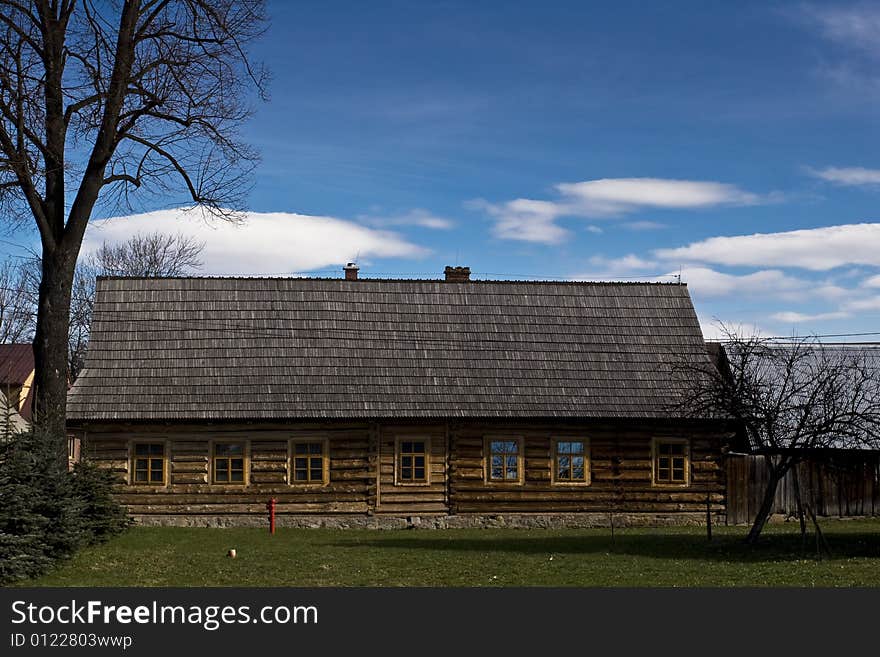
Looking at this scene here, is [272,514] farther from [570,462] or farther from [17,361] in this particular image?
[17,361]

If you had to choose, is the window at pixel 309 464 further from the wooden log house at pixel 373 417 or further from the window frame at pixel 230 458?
the window frame at pixel 230 458

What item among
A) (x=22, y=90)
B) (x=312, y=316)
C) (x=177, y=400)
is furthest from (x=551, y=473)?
(x=22, y=90)

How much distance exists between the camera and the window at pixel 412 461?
97.1 ft

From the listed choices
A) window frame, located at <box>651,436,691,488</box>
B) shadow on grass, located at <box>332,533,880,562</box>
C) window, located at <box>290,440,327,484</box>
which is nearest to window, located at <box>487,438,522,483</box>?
window frame, located at <box>651,436,691,488</box>

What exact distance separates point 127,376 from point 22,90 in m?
10.3

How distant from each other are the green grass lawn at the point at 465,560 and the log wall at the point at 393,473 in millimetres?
1818

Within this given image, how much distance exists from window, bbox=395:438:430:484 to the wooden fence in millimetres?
8705

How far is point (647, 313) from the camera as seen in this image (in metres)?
33.5

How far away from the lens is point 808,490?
31.7m

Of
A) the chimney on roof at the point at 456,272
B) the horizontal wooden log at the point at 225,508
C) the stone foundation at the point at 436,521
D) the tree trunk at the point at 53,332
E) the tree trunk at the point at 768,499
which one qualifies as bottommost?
the stone foundation at the point at 436,521

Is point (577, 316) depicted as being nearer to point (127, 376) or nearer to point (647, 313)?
point (647, 313)

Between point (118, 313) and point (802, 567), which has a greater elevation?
point (118, 313)

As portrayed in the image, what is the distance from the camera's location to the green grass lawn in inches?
667

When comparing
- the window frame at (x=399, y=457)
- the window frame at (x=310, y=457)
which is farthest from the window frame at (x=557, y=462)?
the window frame at (x=310, y=457)
